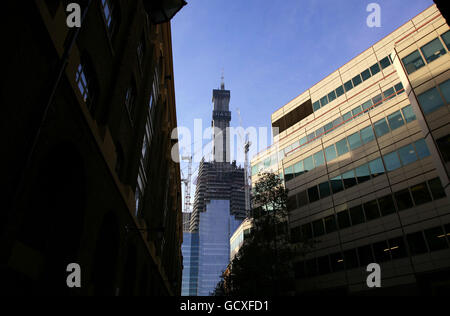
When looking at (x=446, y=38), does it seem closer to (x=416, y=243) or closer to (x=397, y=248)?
(x=416, y=243)

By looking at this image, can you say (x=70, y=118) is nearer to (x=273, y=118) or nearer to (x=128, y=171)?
(x=128, y=171)

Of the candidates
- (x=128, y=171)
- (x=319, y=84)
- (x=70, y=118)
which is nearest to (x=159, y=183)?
(x=128, y=171)

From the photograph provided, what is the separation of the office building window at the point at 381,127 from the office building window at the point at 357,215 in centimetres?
730

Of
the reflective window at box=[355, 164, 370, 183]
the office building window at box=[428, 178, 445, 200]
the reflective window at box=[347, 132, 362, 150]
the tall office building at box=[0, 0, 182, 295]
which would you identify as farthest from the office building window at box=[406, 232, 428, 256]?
the tall office building at box=[0, 0, 182, 295]

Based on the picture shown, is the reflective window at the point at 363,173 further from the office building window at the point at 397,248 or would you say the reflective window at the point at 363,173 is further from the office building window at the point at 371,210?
the office building window at the point at 397,248

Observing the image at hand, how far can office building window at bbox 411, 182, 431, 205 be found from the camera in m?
22.8

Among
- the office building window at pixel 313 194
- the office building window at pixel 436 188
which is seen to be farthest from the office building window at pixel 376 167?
the office building window at pixel 313 194

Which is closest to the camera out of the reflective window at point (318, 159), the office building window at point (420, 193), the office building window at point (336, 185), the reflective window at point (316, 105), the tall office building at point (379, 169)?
the tall office building at point (379, 169)

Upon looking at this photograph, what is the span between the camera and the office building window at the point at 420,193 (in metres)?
22.8

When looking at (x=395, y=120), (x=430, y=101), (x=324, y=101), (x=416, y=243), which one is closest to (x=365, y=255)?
(x=416, y=243)

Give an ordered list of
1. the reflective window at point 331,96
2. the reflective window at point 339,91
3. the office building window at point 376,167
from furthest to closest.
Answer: the reflective window at point 331,96 → the reflective window at point 339,91 → the office building window at point 376,167

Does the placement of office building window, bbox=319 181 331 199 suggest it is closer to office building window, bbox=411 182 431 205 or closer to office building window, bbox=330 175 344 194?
office building window, bbox=330 175 344 194

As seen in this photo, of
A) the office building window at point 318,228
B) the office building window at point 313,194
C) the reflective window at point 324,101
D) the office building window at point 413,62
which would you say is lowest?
the office building window at point 318,228
